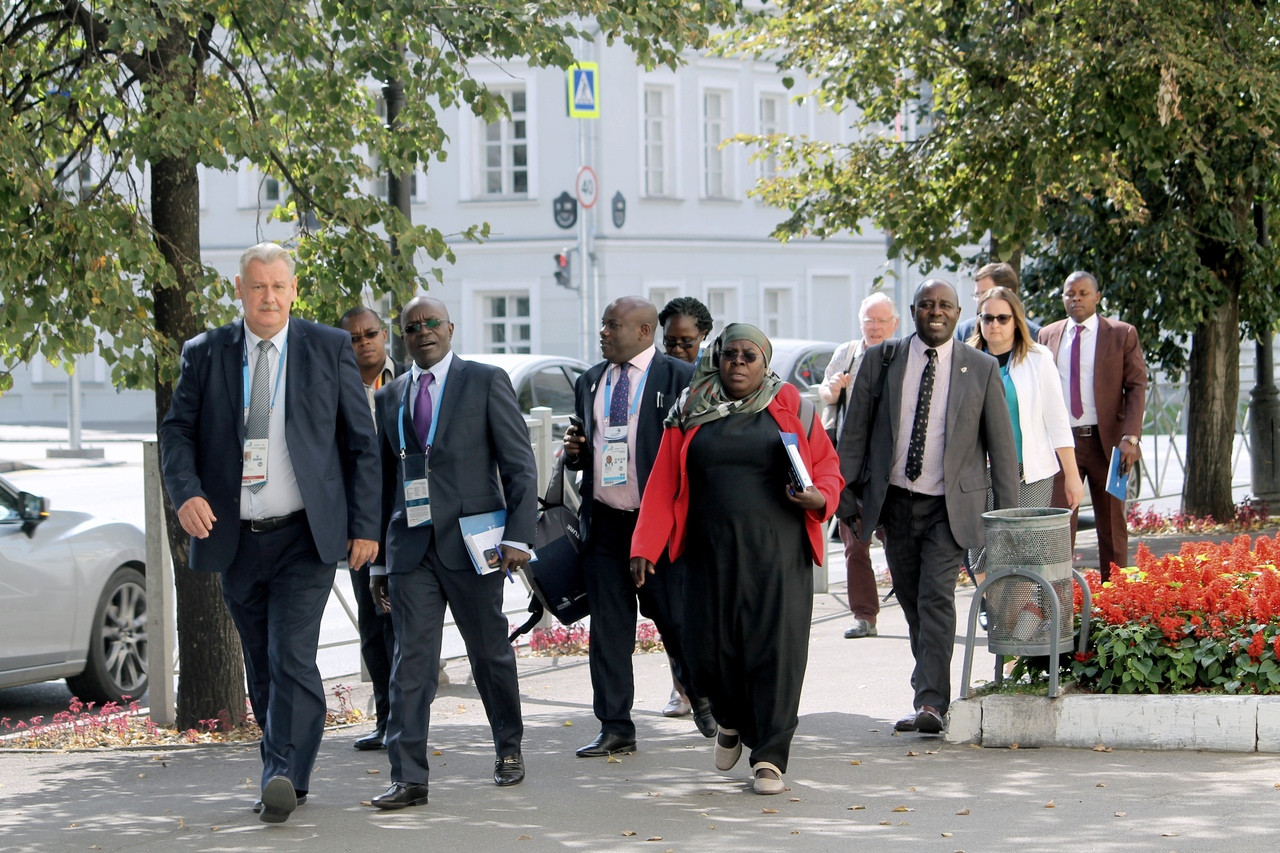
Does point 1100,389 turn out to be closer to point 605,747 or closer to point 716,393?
point 605,747

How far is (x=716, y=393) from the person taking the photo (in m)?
6.63

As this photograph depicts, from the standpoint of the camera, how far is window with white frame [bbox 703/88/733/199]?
38.6 m

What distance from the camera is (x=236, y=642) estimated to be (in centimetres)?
832

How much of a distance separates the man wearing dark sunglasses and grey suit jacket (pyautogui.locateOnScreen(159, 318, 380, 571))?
3.11 feet

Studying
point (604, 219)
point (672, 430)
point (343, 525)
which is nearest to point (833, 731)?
point (672, 430)

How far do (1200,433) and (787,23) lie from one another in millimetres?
4891

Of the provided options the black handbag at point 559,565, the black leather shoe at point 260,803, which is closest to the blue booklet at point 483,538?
the black handbag at point 559,565

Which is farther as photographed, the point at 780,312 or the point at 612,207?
the point at 780,312

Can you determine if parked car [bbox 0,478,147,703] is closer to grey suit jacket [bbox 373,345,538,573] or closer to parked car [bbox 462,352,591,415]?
grey suit jacket [bbox 373,345,538,573]

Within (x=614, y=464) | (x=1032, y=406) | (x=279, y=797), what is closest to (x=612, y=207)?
(x=1032, y=406)

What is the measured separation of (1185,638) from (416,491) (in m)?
3.08

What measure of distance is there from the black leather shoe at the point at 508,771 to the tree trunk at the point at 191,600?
187cm

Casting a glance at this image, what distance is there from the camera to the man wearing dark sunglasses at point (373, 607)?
25.2ft

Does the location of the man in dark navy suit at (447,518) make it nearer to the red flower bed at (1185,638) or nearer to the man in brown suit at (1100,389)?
the red flower bed at (1185,638)
